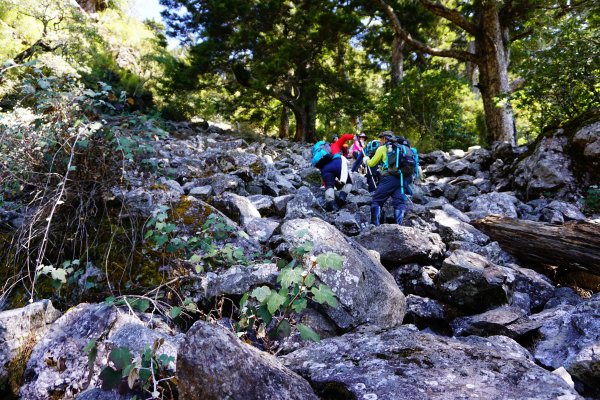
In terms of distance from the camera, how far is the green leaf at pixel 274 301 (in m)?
1.73

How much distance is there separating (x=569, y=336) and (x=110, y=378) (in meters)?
2.57

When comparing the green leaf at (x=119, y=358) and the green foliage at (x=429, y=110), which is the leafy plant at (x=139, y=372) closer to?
the green leaf at (x=119, y=358)

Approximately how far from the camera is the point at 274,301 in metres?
1.76

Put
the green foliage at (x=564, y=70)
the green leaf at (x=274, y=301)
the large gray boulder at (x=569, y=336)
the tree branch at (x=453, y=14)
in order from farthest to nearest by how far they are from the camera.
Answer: the tree branch at (x=453, y=14)
the green foliage at (x=564, y=70)
the large gray boulder at (x=569, y=336)
the green leaf at (x=274, y=301)

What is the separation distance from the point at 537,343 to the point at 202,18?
→ 17.5 m

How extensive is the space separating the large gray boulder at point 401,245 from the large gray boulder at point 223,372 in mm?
2354

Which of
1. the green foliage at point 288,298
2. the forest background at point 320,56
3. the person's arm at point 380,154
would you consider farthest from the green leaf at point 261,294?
the forest background at point 320,56

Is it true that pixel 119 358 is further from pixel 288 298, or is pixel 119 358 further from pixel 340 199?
pixel 340 199

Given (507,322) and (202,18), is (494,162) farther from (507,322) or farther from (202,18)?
(202,18)

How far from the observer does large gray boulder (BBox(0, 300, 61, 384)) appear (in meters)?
1.97

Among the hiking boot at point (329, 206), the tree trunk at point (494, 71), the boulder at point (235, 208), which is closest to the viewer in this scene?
the boulder at point (235, 208)

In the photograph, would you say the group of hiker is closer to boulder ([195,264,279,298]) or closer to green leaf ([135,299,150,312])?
boulder ([195,264,279,298])

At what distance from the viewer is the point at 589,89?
24.8ft

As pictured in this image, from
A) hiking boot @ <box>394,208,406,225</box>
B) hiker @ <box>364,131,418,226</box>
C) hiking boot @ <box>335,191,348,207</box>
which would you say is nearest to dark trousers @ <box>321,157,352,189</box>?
hiking boot @ <box>335,191,348,207</box>
